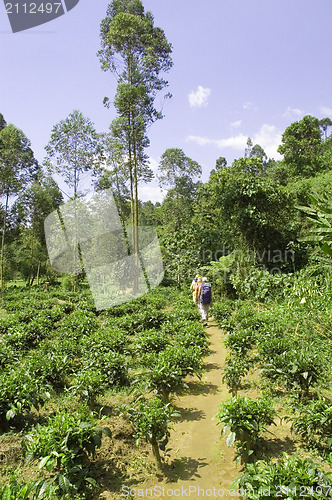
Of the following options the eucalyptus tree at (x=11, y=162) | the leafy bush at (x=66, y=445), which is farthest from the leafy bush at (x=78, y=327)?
the eucalyptus tree at (x=11, y=162)

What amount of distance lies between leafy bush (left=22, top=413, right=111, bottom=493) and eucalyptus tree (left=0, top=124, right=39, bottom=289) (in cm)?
1860

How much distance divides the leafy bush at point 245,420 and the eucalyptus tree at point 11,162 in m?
19.3

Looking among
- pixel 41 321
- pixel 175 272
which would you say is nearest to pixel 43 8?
pixel 41 321

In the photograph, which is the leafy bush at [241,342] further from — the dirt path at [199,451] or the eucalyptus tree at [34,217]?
the eucalyptus tree at [34,217]

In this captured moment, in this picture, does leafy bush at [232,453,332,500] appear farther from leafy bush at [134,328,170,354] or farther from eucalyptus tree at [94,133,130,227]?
eucalyptus tree at [94,133,130,227]

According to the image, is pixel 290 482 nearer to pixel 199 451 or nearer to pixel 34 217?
pixel 199 451

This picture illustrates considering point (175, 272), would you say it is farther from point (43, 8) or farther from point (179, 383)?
point (43, 8)

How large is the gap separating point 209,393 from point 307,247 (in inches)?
375

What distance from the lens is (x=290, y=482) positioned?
7.41ft

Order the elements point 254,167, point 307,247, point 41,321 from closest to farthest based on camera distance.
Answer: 1. point 41,321
2. point 307,247
3. point 254,167

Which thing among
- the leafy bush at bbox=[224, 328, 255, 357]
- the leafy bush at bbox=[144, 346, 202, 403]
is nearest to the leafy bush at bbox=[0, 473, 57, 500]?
the leafy bush at bbox=[144, 346, 202, 403]

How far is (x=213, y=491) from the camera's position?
9.89 ft

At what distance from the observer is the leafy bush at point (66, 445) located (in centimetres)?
275

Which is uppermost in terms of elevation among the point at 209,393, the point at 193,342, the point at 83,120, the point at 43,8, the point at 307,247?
the point at 83,120
